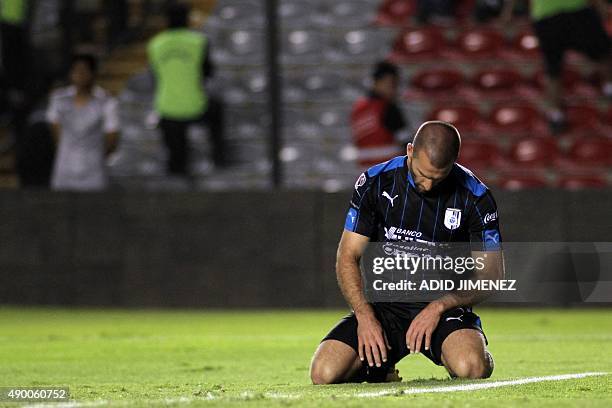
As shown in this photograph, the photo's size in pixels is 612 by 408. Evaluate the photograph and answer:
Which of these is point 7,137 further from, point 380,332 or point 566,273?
point 380,332

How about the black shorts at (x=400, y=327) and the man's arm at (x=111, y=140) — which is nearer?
the black shorts at (x=400, y=327)

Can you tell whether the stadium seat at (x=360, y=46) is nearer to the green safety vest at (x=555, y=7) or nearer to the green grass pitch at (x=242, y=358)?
the green safety vest at (x=555, y=7)

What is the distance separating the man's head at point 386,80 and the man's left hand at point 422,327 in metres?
6.93

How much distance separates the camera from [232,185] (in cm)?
1589

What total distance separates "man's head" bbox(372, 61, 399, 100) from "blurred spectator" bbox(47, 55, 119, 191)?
8.55 ft

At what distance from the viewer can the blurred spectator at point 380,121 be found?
14.0m

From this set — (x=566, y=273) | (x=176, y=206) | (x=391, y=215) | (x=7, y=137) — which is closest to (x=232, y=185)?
(x=176, y=206)

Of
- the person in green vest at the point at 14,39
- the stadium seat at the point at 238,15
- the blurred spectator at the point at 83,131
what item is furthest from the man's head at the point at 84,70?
the stadium seat at the point at 238,15

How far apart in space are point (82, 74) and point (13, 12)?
8.37 feet

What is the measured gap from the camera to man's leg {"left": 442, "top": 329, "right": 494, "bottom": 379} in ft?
23.6

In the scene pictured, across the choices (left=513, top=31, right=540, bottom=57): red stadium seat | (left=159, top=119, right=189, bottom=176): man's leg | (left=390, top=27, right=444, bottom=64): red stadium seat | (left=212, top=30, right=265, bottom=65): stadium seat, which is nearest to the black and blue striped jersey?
(left=159, top=119, right=189, bottom=176): man's leg

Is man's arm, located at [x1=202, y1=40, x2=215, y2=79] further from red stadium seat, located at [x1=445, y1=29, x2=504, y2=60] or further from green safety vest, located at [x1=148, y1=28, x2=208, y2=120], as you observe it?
red stadium seat, located at [x1=445, y1=29, x2=504, y2=60]

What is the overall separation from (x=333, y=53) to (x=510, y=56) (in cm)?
227

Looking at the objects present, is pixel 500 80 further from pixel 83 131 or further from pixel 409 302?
pixel 409 302
